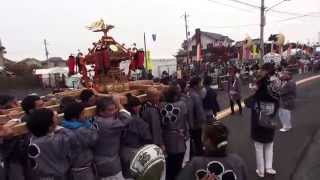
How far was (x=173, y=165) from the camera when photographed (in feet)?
23.2

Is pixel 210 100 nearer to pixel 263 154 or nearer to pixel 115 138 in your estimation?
pixel 263 154

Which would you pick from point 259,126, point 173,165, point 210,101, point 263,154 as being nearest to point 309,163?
point 263,154

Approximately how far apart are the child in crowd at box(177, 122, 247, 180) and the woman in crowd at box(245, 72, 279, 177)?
3959mm

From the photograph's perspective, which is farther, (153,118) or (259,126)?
(259,126)

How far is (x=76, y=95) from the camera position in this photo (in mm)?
7633

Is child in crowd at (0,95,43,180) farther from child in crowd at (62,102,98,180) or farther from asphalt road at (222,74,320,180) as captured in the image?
asphalt road at (222,74,320,180)

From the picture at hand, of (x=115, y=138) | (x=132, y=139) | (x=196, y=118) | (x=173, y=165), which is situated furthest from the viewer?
(x=196, y=118)

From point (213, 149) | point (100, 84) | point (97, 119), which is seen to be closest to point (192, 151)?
point (100, 84)

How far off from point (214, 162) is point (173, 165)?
329cm

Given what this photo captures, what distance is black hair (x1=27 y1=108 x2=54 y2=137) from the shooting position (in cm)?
473

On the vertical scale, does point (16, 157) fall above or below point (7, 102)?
below

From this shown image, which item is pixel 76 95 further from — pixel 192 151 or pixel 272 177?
pixel 272 177

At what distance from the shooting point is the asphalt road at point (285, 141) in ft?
28.4

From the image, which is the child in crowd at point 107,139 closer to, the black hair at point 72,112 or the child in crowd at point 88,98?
the black hair at point 72,112
